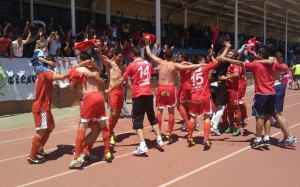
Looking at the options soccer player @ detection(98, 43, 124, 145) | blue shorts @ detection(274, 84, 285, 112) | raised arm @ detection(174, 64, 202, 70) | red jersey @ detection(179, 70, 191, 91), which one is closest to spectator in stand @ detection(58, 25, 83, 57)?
red jersey @ detection(179, 70, 191, 91)

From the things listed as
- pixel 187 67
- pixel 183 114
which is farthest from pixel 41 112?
pixel 183 114

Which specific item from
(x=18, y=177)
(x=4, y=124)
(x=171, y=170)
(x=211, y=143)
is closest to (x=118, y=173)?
(x=171, y=170)

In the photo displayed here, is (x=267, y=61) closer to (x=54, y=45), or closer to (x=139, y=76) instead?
(x=139, y=76)

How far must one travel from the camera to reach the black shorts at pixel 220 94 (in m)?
8.27

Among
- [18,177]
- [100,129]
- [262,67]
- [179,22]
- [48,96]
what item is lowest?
[18,177]

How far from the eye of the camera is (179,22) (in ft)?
102

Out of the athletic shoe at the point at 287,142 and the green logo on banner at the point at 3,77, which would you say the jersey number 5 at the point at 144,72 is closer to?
the athletic shoe at the point at 287,142

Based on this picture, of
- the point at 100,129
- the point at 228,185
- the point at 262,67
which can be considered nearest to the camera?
the point at 228,185

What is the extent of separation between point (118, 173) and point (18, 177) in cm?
157

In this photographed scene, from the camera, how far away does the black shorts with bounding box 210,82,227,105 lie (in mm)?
8266

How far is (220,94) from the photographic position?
8289 mm

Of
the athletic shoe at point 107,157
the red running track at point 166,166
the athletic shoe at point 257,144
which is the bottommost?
the red running track at point 166,166

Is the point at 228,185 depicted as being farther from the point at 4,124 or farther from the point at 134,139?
the point at 4,124

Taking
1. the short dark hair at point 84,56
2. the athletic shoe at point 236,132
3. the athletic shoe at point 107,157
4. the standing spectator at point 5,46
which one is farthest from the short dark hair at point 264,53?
the standing spectator at point 5,46
